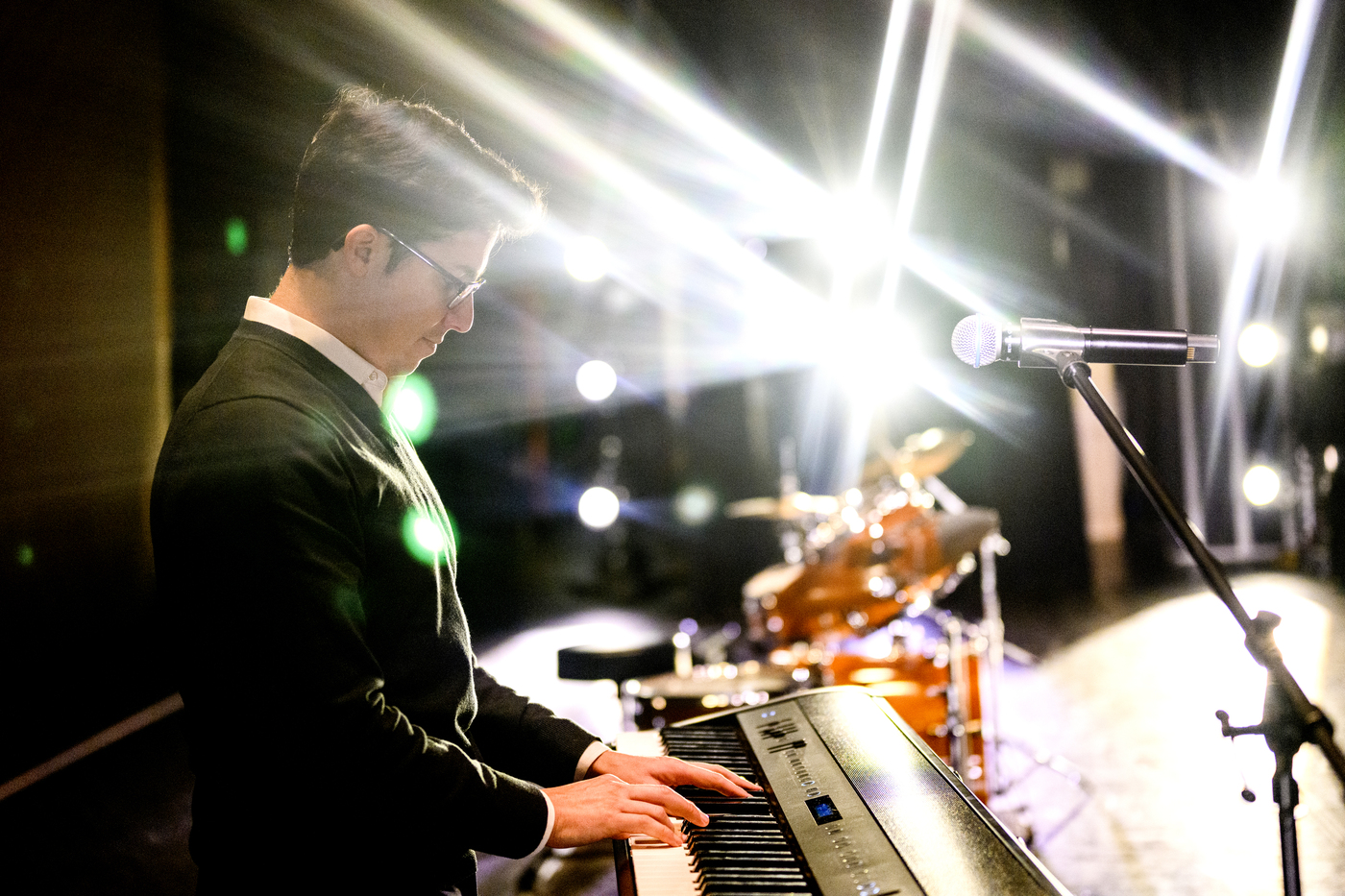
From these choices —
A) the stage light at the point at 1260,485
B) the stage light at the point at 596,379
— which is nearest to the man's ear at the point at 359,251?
the stage light at the point at 596,379

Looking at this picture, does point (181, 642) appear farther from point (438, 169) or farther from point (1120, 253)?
point (1120, 253)


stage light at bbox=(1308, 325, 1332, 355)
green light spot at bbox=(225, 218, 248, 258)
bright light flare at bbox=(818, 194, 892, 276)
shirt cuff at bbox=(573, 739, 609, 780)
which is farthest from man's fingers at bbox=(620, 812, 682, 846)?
stage light at bbox=(1308, 325, 1332, 355)

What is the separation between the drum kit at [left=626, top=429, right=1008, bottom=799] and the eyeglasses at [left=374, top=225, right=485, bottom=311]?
76.2 inches

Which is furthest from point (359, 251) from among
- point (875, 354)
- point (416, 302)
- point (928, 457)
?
point (875, 354)

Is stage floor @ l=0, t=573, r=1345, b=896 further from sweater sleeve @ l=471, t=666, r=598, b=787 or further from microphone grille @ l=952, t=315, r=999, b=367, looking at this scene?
sweater sleeve @ l=471, t=666, r=598, b=787

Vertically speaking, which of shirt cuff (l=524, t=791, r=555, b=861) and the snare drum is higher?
shirt cuff (l=524, t=791, r=555, b=861)

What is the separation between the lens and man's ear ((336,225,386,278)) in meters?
1.17

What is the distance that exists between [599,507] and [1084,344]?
24.7 ft

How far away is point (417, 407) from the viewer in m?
6.48

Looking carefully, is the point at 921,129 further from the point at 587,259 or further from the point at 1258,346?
the point at 1258,346

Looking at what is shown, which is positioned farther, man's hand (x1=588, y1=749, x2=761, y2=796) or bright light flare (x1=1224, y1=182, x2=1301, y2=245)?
bright light flare (x1=1224, y1=182, x2=1301, y2=245)

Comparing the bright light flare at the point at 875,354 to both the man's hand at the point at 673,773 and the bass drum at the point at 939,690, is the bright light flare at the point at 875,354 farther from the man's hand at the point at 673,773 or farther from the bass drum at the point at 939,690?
the man's hand at the point at 673,773

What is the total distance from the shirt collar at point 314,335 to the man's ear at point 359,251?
0.31ft

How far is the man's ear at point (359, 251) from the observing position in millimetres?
1167
